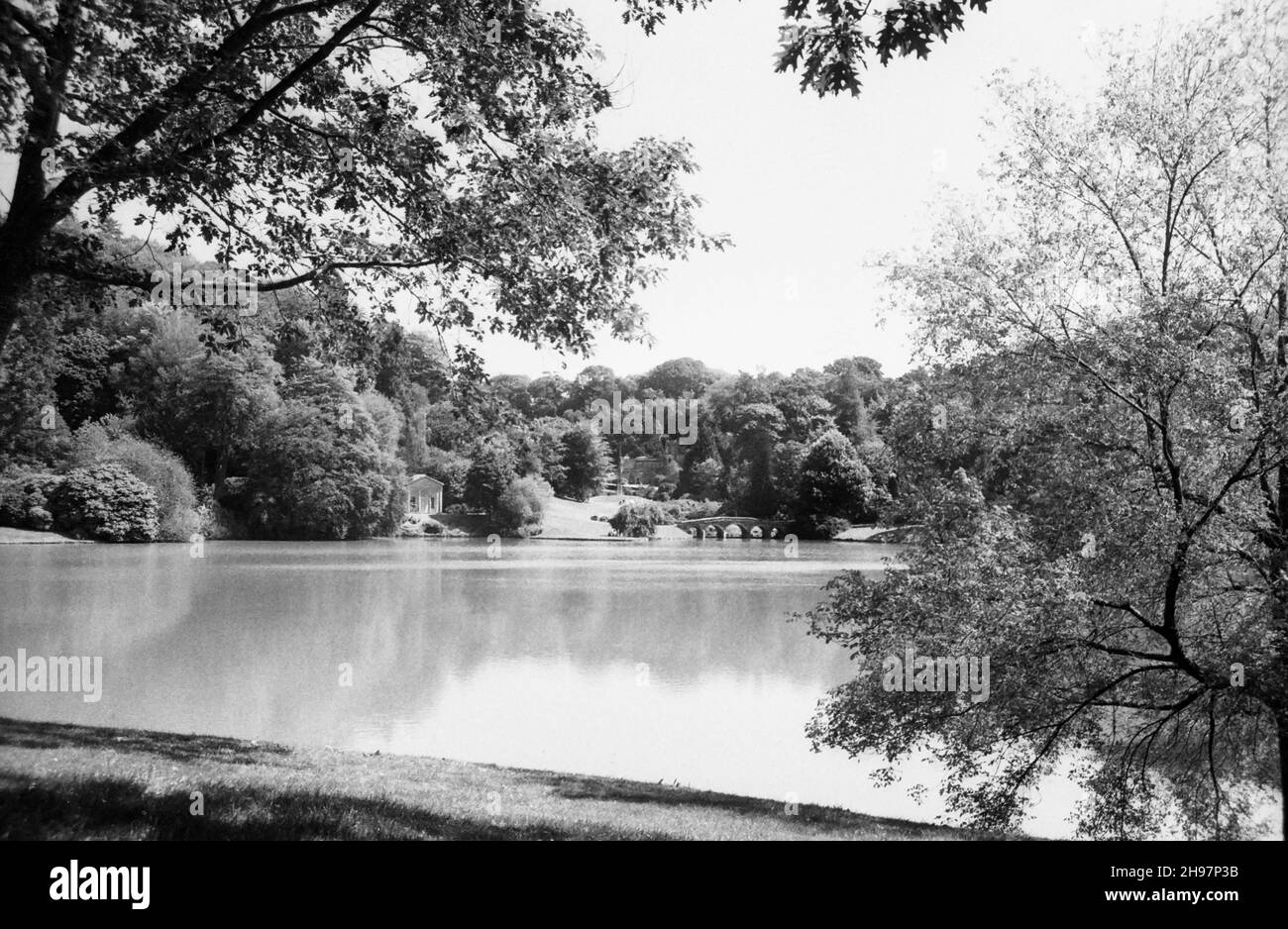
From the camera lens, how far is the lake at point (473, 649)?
8.30m

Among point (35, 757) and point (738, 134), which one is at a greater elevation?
point (738, 134)

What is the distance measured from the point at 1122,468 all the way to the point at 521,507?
5364 millimetres

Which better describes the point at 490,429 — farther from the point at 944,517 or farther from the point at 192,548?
the point at 192,548

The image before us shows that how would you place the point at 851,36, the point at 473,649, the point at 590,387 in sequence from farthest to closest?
the point at 473,649
the point at 590,387
the point at 851,36

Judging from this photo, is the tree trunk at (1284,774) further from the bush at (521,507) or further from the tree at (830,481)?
the bush at (521,507)

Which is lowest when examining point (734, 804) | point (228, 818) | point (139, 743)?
point (734, 804)

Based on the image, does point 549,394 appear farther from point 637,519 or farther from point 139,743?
point 139,743

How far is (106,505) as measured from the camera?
835 cm

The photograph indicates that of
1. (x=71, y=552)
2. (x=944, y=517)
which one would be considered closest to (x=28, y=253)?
(x=71, y=552)

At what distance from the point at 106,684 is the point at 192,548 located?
6.19 feet

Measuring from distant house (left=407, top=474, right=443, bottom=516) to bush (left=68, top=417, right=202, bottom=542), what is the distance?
6.55ft

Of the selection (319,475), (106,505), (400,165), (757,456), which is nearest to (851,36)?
(400,165)

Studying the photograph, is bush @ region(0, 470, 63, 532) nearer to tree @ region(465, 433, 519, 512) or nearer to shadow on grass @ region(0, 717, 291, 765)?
shadow on grass @ region(0, 717, 291, 765)

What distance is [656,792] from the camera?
645cm
